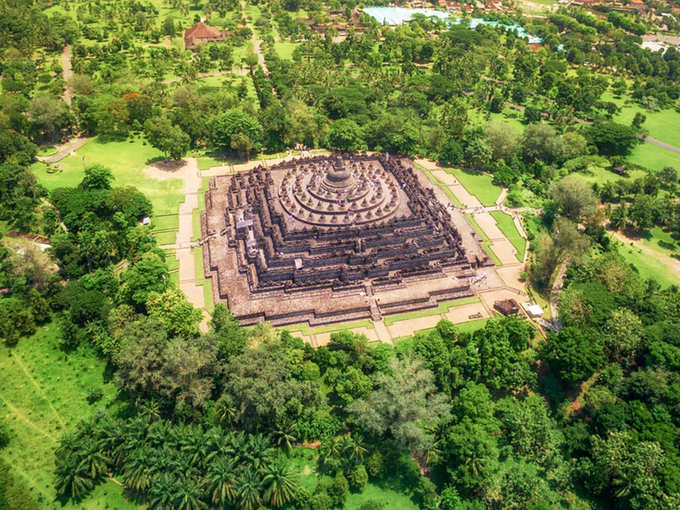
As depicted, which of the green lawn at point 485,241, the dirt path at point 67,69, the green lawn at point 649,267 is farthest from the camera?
the dirt path at point 67,69

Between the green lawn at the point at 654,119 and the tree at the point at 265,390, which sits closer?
the tree at the point at 265,390

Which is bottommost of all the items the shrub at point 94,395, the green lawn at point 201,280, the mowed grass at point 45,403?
the mowed grass at point 45,403

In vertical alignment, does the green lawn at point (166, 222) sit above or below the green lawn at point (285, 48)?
below

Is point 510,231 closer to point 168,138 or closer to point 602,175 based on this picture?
point 602,175

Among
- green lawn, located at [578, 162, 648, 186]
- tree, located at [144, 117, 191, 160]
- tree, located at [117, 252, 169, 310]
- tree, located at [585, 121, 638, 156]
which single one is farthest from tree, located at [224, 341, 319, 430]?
tree, located at [585, 121, 638, 156]

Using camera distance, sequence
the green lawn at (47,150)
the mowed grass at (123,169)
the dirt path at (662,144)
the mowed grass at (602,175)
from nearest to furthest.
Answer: the mowed grass at (123,169)
the green lawn at (47,150)
the mowed grass at (602,175)
the dirt path at (662,144)

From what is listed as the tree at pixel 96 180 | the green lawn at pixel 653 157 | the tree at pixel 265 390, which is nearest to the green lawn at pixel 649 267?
the green lawn at pixel 653 157

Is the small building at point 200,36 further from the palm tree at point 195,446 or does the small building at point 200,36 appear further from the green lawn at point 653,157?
the palm tree at point 195,446
